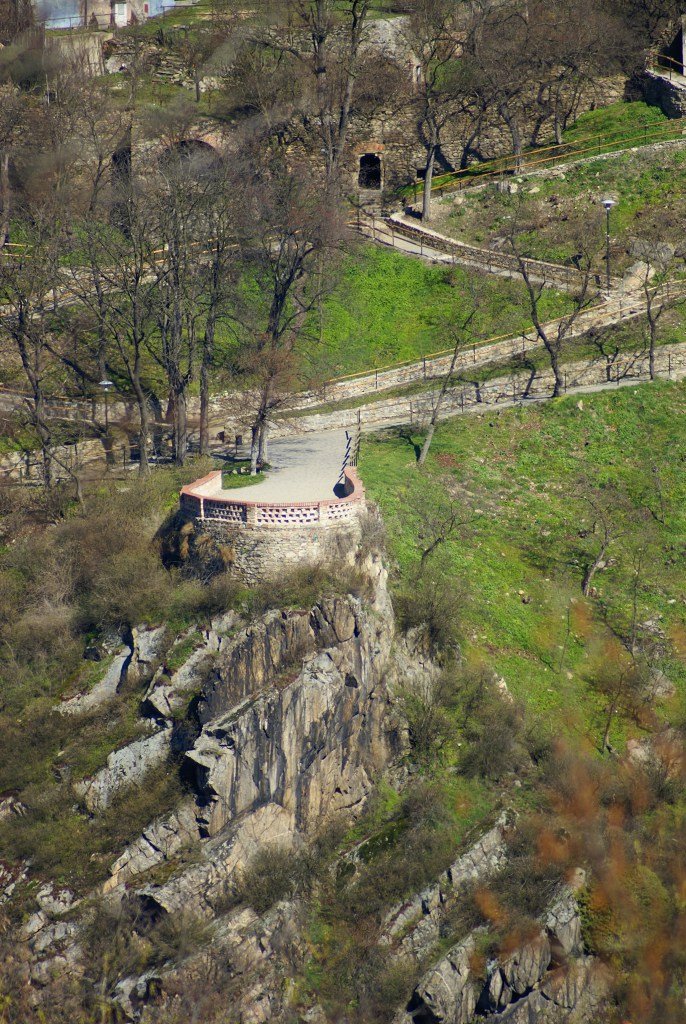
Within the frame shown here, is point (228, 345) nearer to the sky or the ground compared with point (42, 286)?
nearer to the ground

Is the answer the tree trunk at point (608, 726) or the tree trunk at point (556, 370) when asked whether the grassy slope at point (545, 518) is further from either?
the tree trunk at point (556, 370)

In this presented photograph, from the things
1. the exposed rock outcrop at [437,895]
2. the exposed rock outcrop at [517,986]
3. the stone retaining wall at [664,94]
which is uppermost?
the stone retaining wall at [664,94]

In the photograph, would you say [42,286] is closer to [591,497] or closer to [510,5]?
[591,497]

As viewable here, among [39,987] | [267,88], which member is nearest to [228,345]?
[267,88]

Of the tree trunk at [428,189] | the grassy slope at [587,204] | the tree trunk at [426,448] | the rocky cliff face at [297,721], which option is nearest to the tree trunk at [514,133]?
the grassy slope at [587,204]

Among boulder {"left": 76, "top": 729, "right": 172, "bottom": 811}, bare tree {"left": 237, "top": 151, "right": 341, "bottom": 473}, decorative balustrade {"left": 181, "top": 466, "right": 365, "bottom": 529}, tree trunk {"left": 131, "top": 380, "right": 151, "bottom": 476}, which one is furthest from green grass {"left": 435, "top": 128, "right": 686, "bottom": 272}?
boulder {"left": 76, "top": 729, "right": 172, "bottom": 811}

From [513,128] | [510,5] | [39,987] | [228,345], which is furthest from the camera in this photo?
[510,5]

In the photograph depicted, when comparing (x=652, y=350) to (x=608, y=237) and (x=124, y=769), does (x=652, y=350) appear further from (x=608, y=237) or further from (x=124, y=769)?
(x=124, y=769)

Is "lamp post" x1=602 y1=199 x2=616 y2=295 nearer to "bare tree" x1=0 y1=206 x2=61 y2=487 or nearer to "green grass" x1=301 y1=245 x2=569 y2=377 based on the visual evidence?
"green grass" x1=301 y1=245 x2=569 y2=377

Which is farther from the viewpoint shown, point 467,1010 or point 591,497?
point 591,497
